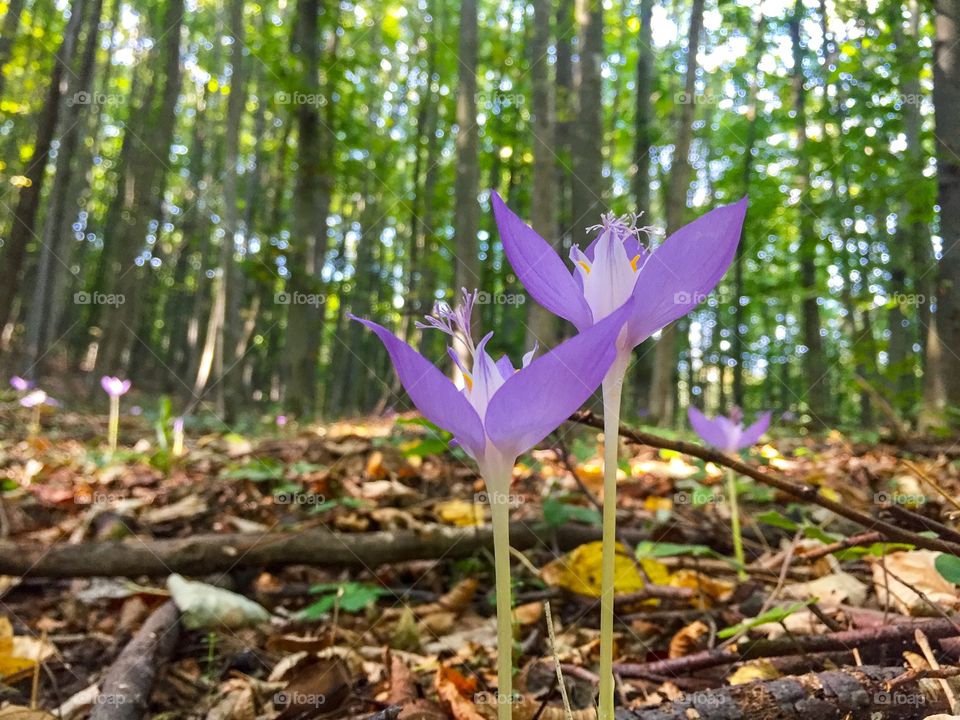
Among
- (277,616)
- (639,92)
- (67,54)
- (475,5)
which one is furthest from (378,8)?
(277,616)

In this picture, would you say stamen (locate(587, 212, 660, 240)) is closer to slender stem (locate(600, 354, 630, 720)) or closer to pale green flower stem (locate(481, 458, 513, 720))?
slender stem (locate(600, 354, 630, 720))

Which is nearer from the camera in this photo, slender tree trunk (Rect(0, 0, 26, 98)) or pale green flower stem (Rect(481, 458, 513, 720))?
pale green flower stem (Rect(481, 458, 513, 720))

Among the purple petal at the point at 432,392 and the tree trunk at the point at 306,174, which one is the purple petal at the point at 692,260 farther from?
the tree trunk at the point at 306,174

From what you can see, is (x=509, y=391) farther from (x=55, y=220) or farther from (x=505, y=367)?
Answer: (x=55, y=220)

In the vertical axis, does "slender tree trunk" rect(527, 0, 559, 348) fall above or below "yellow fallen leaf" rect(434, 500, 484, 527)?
above

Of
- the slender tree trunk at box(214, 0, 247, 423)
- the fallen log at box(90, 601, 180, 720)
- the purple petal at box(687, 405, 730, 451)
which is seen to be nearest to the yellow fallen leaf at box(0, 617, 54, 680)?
the fallen log at box(90, 601, 180, 720)

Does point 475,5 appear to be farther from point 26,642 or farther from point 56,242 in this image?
point 56,242

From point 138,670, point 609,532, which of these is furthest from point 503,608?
point 138,670

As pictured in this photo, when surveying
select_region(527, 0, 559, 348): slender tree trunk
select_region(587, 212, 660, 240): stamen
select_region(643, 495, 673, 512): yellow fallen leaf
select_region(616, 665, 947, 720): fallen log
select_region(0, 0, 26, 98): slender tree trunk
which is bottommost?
select_region(643, 495, 673, 512): yellow fallen leaf
